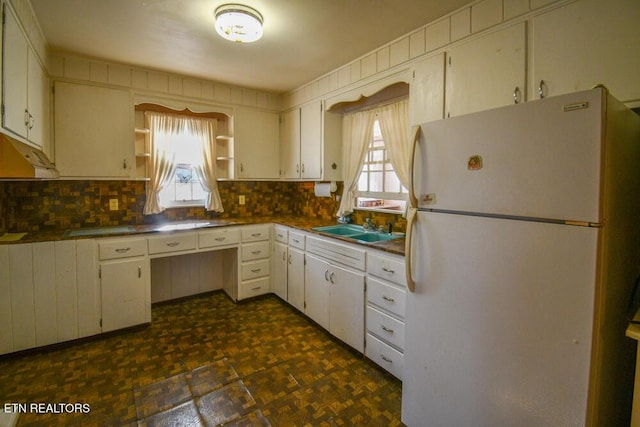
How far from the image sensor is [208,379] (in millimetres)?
2096

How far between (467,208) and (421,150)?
0.36 m

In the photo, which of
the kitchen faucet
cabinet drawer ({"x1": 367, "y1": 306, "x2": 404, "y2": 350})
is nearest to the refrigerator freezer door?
cabinet drawer ({"x1": 367, "y1": 306, "x2": 404, "y2": 350})

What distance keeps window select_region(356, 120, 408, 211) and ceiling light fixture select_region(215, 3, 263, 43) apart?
55.5 inches

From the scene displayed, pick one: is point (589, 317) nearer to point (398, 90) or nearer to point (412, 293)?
point (412, 293)

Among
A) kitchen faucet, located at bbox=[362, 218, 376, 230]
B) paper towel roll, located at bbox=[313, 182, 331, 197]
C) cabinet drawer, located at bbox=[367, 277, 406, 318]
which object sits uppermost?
paper towel roll, located at bbox=[313, 182, 331, 197]

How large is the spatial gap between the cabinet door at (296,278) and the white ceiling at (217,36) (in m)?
1.82

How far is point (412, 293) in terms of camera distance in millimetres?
1583

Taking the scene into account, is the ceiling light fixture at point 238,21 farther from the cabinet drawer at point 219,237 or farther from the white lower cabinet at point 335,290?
the cabinet drawer at point 219,237

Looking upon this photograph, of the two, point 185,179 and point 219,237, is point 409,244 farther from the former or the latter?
point 185,179

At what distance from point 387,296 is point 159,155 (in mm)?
2711

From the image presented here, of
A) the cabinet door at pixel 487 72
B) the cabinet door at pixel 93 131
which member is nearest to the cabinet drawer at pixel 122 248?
the cabinet door at pixel 93 131

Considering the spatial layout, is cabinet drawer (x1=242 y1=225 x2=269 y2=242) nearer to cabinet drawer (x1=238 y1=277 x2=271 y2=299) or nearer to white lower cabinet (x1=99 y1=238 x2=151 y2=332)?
cabinet drawer (x1=238 y1=277 x2=271 y2=299)

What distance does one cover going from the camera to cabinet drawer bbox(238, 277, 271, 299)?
3.39 meters

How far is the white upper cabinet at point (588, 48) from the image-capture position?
1354 millimetres
